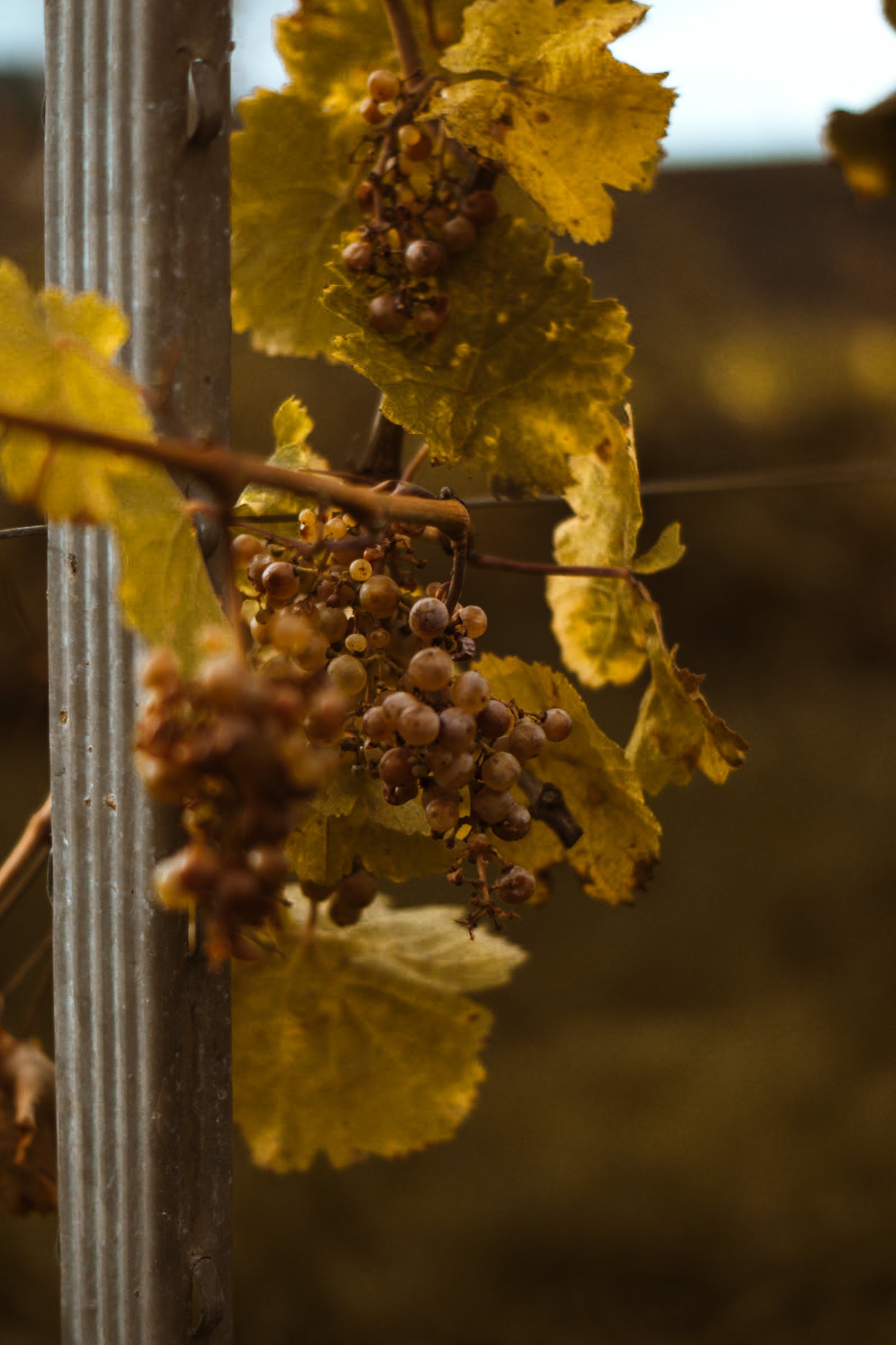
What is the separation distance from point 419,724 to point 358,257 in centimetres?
12

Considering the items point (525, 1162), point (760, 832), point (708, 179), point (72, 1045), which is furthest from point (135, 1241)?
point (708, 179)

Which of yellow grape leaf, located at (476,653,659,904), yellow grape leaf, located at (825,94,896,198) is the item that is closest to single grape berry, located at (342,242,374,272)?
yellow grape leaf, located at (476,653,659,904)

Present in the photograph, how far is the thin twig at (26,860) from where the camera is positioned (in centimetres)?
29

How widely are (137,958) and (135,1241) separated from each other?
66mm

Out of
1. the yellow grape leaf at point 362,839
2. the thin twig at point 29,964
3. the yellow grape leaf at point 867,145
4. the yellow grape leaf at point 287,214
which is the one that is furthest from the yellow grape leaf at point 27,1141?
the yellow grape leaf at point 867,145

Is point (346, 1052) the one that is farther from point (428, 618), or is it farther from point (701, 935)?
point (701, 935)

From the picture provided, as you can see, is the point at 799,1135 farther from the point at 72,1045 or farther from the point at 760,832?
the point at 72,1045

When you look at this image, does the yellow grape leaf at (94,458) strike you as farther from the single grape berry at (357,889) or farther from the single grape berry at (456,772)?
the single grape berry at (357,889)

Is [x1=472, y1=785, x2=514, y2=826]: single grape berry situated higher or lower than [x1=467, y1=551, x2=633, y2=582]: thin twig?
lower

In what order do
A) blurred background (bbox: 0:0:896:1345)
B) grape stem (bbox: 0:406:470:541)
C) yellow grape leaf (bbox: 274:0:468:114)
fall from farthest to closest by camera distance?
blurred background (bbox: 0:0:896:1345) → yellow grape leaf (bbox: 274:0:468:114) → grape stem (bbox: 0:406:470:541)

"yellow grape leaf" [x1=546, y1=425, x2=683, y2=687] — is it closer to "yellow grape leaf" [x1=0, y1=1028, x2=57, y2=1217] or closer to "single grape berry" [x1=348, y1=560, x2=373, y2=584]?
"single grape berry" [x1=348, y1=560, x2=373, y2=584]

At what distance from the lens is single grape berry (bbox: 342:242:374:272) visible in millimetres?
254

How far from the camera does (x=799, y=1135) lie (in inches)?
45.9

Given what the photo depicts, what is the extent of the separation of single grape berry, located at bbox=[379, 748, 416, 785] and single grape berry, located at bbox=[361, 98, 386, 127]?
0.18 meters
